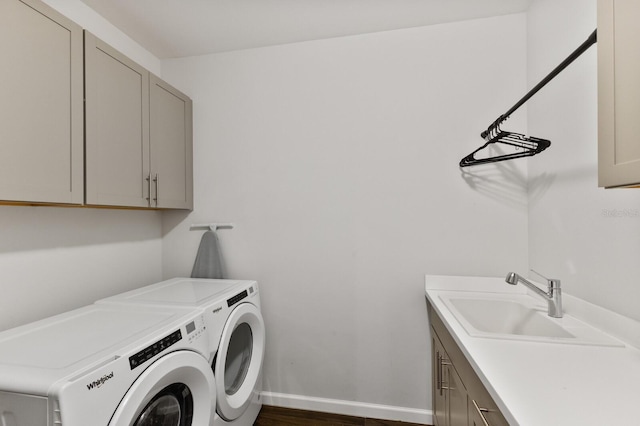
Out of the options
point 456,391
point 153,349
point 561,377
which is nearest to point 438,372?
point 456,391

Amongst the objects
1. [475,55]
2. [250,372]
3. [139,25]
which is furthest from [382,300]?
[139,25]

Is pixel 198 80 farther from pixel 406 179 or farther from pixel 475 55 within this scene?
pixel 475 55

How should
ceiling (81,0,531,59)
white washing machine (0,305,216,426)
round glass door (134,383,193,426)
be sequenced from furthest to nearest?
ceiling (81,0,531,59) → round glass door (134,383,193,426) → white washing machine (0,305,216,426)

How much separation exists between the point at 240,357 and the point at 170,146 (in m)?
1.41

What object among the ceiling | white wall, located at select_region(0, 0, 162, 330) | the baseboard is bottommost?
the baseboard

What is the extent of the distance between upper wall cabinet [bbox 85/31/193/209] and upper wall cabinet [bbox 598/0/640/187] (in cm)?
189

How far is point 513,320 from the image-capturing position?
5.10ft

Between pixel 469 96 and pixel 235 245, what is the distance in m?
1.82

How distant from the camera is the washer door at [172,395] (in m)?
0.92

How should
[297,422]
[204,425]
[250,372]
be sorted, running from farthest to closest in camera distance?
[297,422] < [250,372] < [204,425]

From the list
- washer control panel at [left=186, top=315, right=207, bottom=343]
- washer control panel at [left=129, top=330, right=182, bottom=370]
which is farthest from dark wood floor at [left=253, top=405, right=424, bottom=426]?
washer control panel at [left=129, top=330, right=182, bottom=370]

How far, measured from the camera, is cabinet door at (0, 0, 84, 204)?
1096 millimetres

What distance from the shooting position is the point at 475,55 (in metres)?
1.85

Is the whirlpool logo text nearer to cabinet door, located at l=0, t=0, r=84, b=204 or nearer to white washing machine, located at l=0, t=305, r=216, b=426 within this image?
white washing machine, located at l=0, t=305, r=216, b=426
